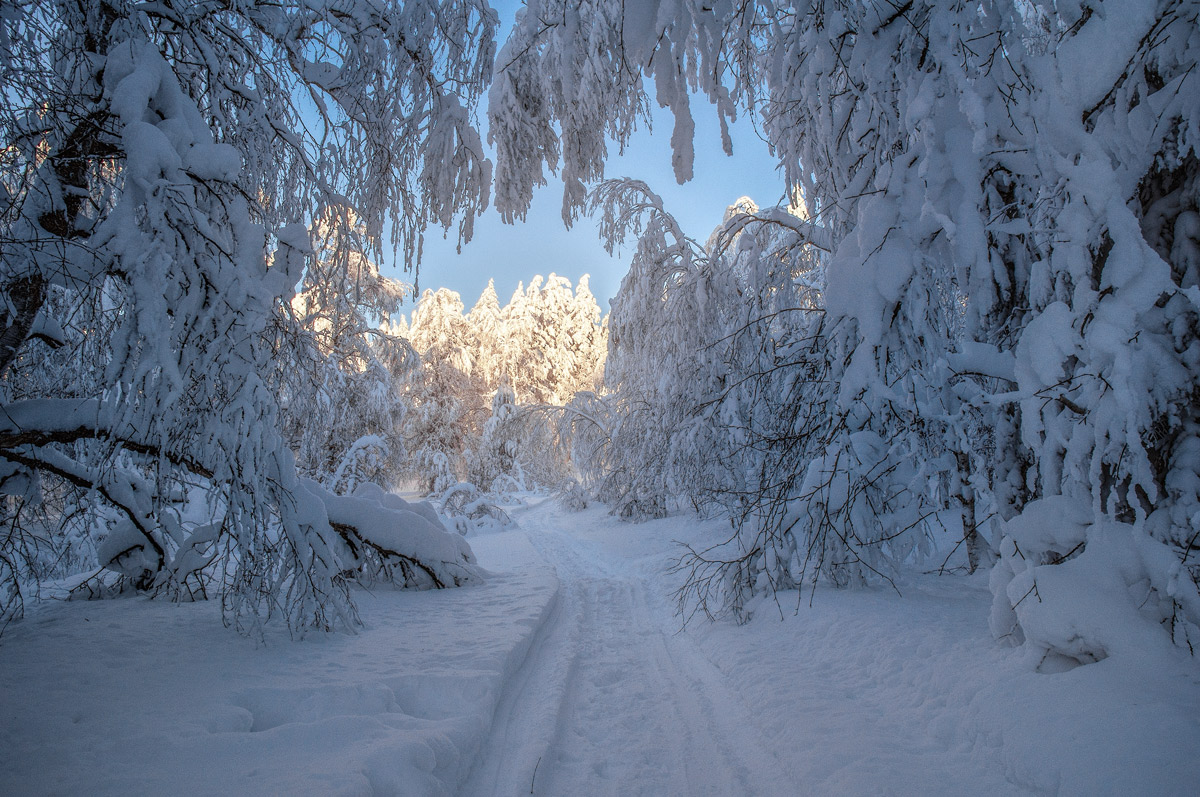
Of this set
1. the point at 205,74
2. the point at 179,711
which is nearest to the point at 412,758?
the point at 179,711

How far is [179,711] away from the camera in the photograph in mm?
2492

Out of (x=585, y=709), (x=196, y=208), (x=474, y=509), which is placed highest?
(x=196, y=208)

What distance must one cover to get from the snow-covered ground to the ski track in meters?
0.02

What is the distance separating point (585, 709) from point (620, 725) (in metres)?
0.32

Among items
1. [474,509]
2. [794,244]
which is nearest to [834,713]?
[794,244]

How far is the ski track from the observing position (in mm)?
2480

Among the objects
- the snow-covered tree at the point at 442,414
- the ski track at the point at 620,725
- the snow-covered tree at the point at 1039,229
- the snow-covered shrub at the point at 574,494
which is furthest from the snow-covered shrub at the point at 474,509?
the snow-covered tree at the point at 1039,229

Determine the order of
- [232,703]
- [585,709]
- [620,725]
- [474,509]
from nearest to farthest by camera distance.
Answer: [232,703] < [620,725] < [585,709] < [474,509]

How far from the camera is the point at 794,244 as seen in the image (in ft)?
15.8

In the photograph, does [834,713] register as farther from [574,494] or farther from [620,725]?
[574,494]

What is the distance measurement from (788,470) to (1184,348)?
1859 millimetres

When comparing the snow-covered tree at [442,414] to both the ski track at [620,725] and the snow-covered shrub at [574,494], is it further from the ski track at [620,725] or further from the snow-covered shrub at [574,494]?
the ski track at [620,725]

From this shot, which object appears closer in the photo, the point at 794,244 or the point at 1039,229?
the point at 1039,229

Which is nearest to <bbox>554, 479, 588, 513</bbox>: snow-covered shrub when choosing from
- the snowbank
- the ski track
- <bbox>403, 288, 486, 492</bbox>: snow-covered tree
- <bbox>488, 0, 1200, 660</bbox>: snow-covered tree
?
<bbox>403, 288, 486, 492</bbox>: snow-covered tree
